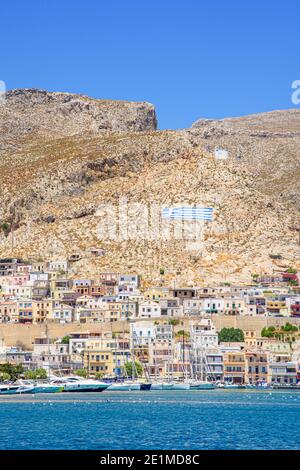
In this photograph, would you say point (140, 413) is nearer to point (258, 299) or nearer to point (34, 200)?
point (258, 299)

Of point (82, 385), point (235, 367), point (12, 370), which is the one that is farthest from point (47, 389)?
point (235, 367)

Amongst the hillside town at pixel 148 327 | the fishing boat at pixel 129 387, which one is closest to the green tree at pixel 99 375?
the hillside town at pixel 148 327

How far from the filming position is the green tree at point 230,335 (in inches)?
6398

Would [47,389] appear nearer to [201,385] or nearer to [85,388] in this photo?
[85,388]

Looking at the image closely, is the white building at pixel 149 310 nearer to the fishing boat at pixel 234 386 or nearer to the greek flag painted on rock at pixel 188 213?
the fishing boat at pixel 234 386

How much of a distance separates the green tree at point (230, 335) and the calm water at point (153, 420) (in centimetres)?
1362

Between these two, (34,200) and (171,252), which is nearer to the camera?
(171,252)

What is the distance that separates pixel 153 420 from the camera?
355 feet

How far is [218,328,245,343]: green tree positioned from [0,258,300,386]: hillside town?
11 centimetres

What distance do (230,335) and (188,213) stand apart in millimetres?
32210
